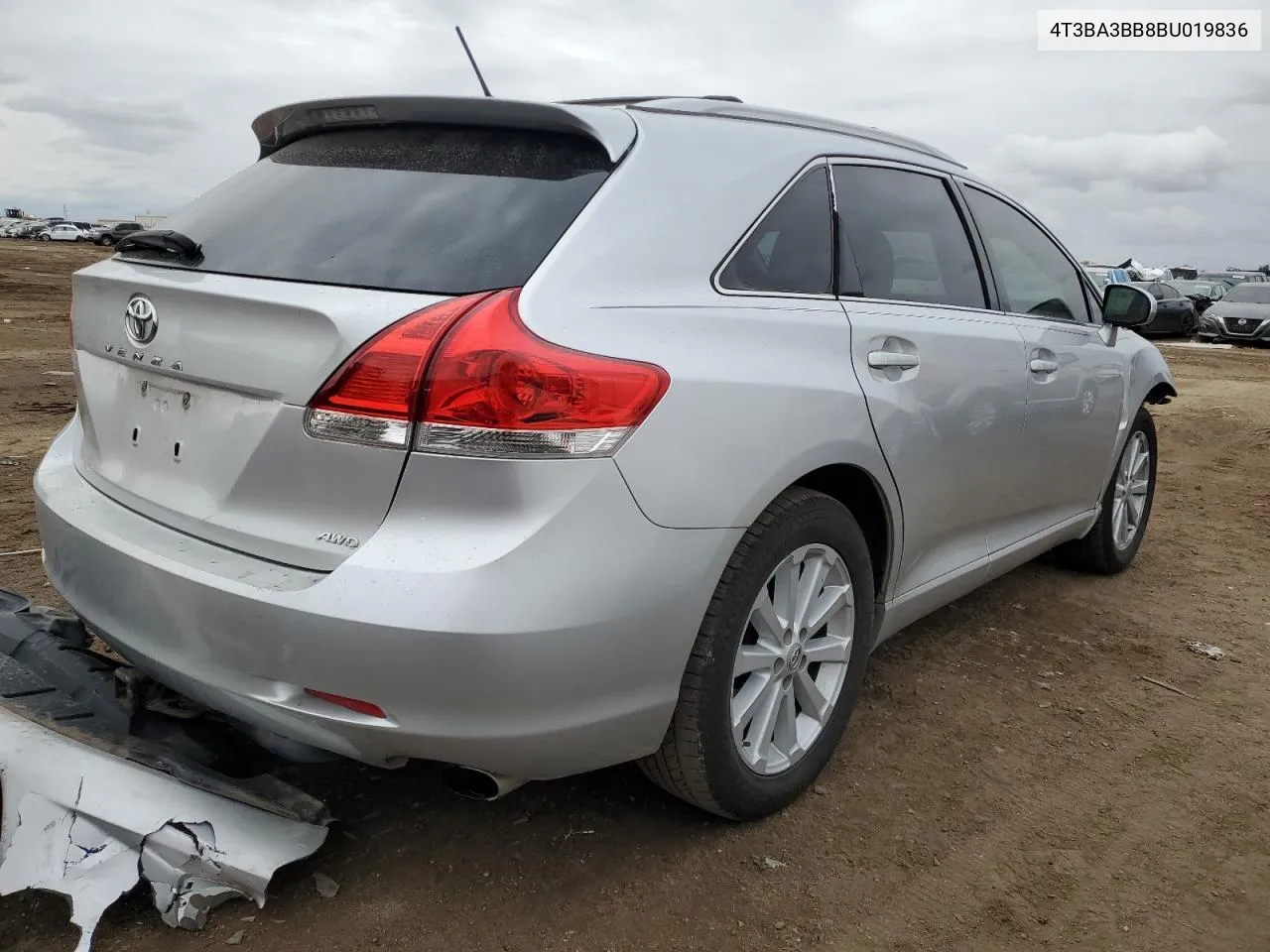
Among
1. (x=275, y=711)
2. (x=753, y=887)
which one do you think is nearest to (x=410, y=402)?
(x=275, y=711)

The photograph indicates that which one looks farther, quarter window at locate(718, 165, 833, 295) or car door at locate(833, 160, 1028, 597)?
car door at locate(833, 160, 1028, 597)

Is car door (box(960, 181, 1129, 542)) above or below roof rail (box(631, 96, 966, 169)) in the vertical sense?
below

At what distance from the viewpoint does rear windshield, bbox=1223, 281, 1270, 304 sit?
2224 centimetres

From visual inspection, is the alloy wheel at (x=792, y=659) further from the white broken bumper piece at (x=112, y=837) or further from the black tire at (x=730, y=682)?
the white broken bumper piece at (x=112, y=837)

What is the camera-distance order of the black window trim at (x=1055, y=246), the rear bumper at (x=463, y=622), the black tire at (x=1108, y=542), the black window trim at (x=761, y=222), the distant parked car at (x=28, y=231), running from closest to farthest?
the rear bumper at (x=463, y=622)
the black window trim at (x=761, y=222)
the black window trim at (x=1055, y=246)
the black tire at (x=1108, y=542)
the distant parked car at (x=28, y=231)

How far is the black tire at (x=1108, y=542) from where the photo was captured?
434cm

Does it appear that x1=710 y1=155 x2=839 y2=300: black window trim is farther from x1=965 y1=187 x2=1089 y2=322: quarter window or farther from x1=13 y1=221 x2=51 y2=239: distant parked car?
x1=13 y1=221 x2=51 y2=239: distant parked car

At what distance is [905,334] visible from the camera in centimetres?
268

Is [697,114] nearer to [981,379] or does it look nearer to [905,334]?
[905,334]

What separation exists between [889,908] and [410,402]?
58.6 inches

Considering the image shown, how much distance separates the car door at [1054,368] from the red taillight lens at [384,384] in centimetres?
220

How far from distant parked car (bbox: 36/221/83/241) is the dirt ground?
66287mm

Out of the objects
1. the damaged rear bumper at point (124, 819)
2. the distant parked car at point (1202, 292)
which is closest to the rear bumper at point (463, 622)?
the damaged rear bumper at point (124, 819)

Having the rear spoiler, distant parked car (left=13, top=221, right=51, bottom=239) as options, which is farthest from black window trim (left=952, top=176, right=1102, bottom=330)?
distant parked car (left=13, top=221, right=51, bottom=239)
